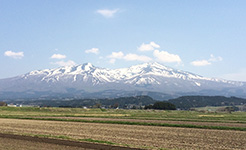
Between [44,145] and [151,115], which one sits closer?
[44,145]

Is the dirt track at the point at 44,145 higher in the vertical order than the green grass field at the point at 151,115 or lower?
lower

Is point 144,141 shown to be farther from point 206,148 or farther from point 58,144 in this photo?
point 58,144

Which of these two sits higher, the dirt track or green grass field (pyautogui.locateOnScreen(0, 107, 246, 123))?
green grass field (pyautogui.locateOnScreen(0, 107, 246, 123))

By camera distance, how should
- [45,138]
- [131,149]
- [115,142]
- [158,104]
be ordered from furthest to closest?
[158,104]
[45,138]
[115,142]
[131,149]

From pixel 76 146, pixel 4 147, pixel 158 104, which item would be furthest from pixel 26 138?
pixel 158 104

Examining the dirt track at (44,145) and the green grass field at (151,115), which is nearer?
the dirt track at (44,145)

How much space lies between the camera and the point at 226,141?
29844mm

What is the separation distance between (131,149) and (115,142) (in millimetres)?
3998

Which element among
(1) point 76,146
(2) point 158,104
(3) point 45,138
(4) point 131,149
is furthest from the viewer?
(2) point 158,104

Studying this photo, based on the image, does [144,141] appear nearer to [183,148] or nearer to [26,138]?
[183,148]

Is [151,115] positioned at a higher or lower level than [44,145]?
higher

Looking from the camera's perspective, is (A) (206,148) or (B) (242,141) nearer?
(A) (206,148)

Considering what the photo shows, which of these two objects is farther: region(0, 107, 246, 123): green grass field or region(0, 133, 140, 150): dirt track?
A: region(0, 107, 246, 123): green grass field

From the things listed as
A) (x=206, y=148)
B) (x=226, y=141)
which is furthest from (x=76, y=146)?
(x=226, y=141)
